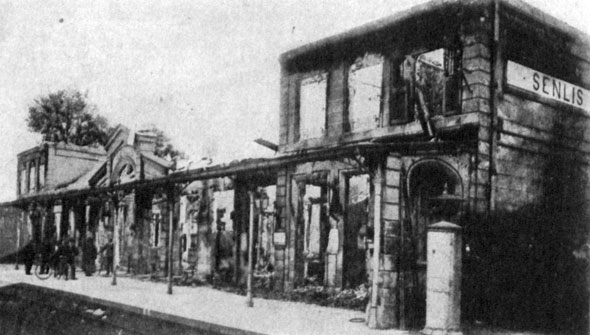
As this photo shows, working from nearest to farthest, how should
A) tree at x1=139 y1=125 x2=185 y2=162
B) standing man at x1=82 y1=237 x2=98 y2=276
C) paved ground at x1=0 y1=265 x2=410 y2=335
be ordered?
paved ground at x1=0 y1=265 x2=410 y2=335, standing man at x1=82 y1=237 x2=98 y2=276, tree at x1=139 y1=125 x2=185 y2=162

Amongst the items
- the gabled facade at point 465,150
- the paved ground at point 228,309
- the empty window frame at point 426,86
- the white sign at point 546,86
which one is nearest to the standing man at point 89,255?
the paved ground at point 228,309

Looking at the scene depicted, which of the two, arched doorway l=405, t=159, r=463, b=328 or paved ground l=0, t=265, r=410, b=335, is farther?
arched doorway l=405, t=159, r=463, b=328

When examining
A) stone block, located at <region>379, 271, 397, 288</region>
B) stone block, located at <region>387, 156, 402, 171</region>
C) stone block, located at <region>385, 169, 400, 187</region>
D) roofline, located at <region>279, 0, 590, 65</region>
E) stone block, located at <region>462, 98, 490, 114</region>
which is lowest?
stone block, located at <region>379, 271, 397, 288</region>

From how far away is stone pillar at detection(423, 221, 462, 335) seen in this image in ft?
29.0

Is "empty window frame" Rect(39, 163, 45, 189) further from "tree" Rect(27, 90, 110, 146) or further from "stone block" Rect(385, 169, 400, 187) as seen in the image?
"stone block" Rect(385, 169, 400, 187)

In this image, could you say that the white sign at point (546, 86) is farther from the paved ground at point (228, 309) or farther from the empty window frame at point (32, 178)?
the empty window frame at point (32, 178)

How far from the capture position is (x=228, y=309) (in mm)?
11406

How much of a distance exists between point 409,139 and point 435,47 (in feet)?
6.24

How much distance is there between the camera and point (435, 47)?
40.2 feet

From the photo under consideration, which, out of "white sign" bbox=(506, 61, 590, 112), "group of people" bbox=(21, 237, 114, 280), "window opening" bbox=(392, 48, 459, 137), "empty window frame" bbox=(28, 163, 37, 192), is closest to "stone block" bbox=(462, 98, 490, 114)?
"window opening" bbox=(392, 48, 459, 137)

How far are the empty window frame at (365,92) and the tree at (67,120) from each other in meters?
32.0

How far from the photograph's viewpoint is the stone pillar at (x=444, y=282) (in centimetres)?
884

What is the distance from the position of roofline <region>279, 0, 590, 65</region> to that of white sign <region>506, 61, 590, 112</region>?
1.08 m

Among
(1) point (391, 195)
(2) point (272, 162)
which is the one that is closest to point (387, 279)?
(1) point (391, 195)
